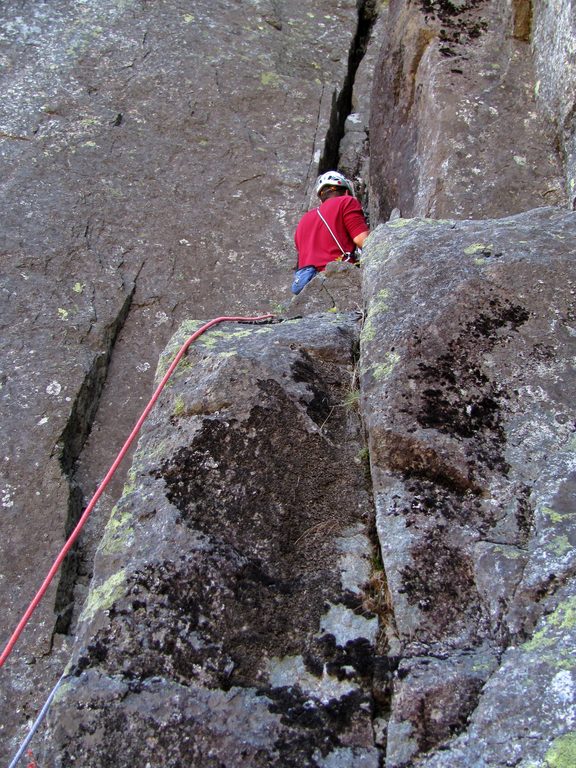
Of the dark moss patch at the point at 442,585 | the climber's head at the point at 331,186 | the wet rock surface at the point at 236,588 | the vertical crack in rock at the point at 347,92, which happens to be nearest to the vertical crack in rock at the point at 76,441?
the wet rock surface at the point at 236,588

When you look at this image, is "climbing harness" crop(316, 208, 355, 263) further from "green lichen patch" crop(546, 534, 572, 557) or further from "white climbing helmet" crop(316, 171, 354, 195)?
"green lichen patch" crop(546, 534, 572, 557)

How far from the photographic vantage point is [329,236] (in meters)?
5.89

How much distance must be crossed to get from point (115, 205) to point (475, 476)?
4734 millimetres

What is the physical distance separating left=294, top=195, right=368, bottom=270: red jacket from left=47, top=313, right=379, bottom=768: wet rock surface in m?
2.51

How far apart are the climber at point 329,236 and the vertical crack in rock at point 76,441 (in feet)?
4.48

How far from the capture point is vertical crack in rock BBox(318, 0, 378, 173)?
25.0ft

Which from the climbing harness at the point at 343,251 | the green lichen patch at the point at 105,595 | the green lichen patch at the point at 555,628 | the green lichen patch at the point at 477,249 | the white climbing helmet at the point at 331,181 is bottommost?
the climbing harness at the point at 343,251

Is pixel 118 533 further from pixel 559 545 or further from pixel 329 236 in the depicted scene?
pixel 329 236

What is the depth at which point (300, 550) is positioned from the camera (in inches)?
112

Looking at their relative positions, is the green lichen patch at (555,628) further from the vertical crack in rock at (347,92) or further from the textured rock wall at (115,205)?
the vertical crack in rock at (347,92)

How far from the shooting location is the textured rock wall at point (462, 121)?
514cm

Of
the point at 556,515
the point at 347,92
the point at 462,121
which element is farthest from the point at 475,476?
the point at 347,92

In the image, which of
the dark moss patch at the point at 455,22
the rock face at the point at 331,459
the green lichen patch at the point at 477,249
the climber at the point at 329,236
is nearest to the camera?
the rock face at the point at 331,459

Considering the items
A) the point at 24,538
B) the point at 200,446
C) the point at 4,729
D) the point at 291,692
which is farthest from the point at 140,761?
the point at 24,538
